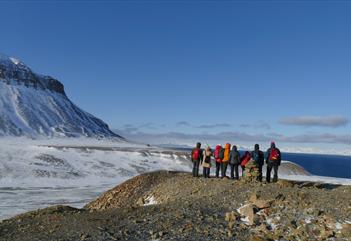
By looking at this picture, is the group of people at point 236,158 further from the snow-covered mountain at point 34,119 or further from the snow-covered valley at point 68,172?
the snow-covered mountain at point 34,119

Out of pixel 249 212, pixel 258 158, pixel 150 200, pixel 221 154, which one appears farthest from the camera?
pixel 221 154

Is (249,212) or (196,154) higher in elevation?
(196,154)

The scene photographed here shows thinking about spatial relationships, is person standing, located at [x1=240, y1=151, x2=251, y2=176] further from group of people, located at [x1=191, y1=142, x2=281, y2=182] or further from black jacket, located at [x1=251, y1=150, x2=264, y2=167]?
black jacket, located at [x1=251, y1=150, x2=264, y2=167]

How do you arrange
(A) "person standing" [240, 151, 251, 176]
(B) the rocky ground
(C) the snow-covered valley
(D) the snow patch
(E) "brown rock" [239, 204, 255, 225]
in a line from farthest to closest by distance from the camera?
(C) the snow-covered valley → (A) "person standing" [240, 151, 251, 176] → (D) the snow patch → (E) "brown rock" [239, 204, 255, 225] → (B) the rocky ground

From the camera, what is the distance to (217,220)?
50.3 feet

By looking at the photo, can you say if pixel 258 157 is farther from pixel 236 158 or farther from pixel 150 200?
pixel 150 200

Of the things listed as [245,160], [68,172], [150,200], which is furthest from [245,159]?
[68,172]

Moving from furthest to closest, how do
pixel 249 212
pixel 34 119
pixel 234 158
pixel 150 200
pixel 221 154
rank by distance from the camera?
pixel 34 119 → pixel 221 154 → pixel 234 158 → pixel 150 200 → pixel 249 212

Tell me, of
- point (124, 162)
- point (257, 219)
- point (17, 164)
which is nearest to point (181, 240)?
point (257, 219)

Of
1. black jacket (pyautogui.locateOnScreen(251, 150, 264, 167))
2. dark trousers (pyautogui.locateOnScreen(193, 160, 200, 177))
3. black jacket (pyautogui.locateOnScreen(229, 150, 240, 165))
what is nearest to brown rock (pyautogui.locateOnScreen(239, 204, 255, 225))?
black jacket (pyautogui.locateOnScreen(251, 150, 264, 167))

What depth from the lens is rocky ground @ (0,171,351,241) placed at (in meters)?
13.8

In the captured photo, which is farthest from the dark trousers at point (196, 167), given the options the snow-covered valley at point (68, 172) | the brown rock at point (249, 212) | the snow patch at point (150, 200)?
the snow-covered valley at point (68, 172)

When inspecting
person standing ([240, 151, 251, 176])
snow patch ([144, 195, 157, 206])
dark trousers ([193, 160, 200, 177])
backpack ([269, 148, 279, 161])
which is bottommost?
snow patch ([144, 195, 157, 206])

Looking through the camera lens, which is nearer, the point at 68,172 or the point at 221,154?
the point at 221,154
